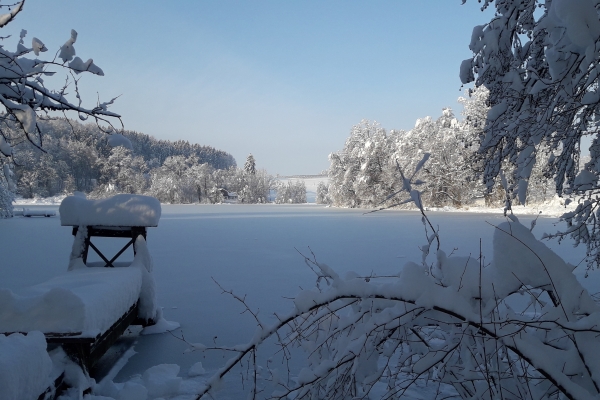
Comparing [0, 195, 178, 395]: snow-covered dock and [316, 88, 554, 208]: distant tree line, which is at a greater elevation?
[316, 88, 554, 208]: distant tree line

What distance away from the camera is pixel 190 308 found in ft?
18.0

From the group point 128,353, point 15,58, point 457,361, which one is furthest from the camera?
point 128,353

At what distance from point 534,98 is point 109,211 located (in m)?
4.56

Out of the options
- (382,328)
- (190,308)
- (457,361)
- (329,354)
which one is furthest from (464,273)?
(190,308)

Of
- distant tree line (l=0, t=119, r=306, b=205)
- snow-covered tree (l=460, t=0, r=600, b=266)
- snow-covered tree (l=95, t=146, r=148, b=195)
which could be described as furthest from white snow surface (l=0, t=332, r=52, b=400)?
snow-covered tree (l=95, t=146, r=148, b=195)

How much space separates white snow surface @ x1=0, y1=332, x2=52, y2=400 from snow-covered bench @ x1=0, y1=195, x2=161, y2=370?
1.53 feet

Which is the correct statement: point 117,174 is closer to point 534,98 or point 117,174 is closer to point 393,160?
point 393,160

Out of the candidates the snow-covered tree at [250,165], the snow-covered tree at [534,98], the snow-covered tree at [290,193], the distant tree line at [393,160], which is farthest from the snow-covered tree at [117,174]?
the snow-covered tree at [534,98]

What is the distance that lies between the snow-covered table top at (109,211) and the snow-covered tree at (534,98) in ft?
12.6

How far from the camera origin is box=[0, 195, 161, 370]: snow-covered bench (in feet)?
8.46

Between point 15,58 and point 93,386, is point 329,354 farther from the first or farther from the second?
point 15,58

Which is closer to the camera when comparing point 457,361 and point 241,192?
point 457,361

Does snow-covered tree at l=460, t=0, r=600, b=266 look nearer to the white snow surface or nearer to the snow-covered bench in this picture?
the white snow surface

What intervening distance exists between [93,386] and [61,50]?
7.84 ft
